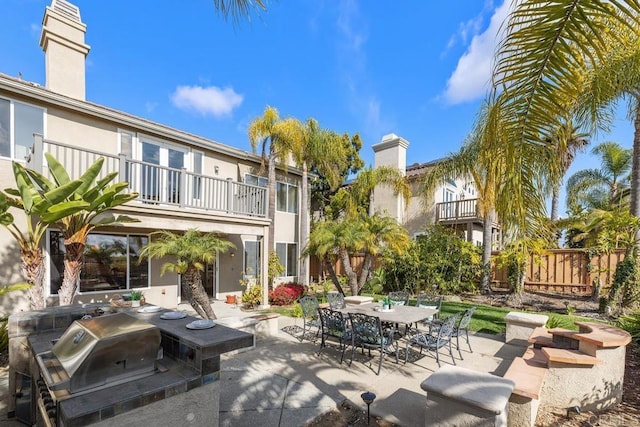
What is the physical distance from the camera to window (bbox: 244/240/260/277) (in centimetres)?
1331

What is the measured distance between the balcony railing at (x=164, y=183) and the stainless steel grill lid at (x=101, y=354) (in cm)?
634


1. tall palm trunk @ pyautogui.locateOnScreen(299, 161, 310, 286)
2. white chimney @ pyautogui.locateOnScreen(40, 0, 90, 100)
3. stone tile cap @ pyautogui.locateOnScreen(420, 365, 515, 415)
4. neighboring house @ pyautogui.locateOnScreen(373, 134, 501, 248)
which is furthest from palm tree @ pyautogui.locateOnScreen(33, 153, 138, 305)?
neighboring house @ pyautogui.locateOnScreen(373, 134, 501, 248)

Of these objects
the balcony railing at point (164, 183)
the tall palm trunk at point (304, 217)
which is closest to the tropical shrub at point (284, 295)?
the tall palm trunk at point (304, 217)

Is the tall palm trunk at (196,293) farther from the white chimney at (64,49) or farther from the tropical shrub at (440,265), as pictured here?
the tropical shrub at (440,265)

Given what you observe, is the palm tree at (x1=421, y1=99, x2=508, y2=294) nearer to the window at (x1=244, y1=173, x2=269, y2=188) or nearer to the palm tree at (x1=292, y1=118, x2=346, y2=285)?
the palm tree at (x1=292, y1=118, x2=346, y2=285)

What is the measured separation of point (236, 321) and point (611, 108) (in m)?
8.03

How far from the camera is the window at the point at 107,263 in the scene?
8516mm

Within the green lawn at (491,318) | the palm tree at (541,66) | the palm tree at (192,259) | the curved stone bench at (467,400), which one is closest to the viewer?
the palm tree at (541,66)

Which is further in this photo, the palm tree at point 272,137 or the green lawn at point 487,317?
the palm tree at point 272,137

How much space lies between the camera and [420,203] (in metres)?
18.9

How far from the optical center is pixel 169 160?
11.1 metres

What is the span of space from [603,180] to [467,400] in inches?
980

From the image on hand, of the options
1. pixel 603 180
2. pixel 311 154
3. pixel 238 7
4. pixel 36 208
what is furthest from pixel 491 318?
pixel 603 180

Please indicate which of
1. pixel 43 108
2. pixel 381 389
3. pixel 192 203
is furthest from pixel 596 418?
pixel 43 108
